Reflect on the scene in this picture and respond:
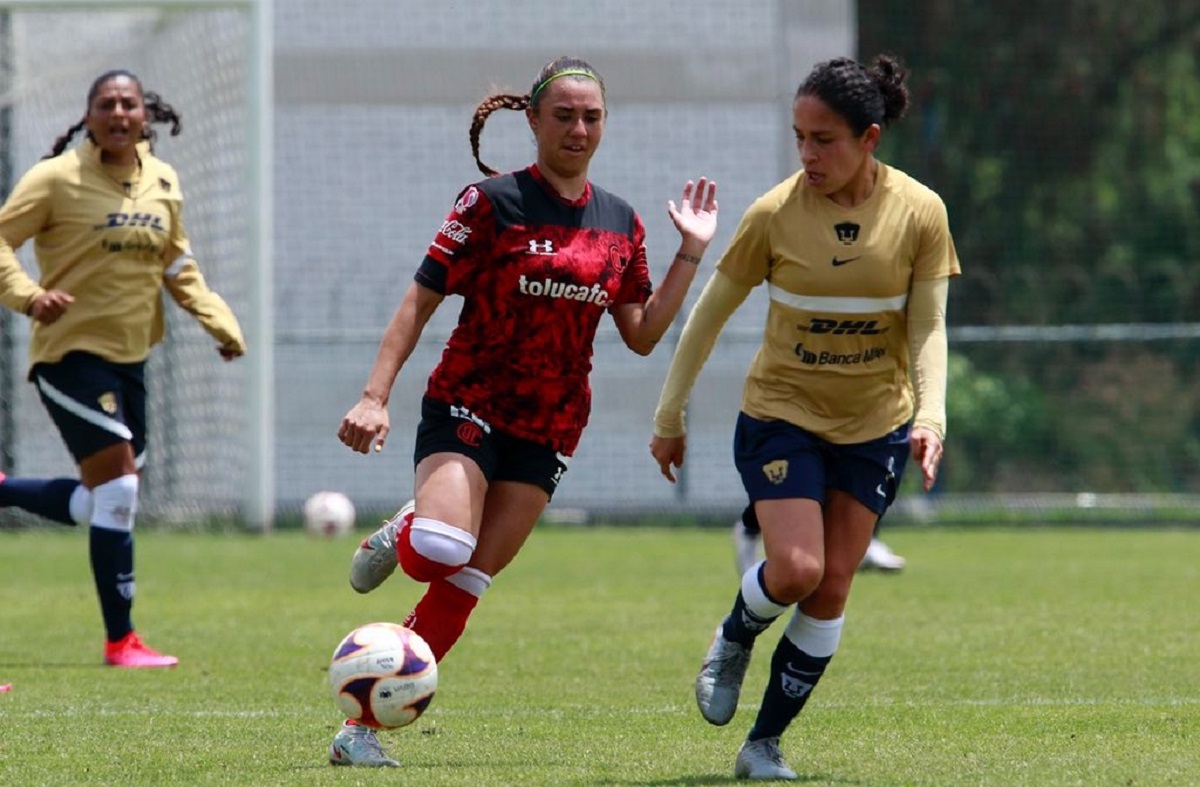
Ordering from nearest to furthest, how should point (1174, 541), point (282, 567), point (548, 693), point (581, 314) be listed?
point (581, 314) → point (548, 693) → point (282, 567) → point (1174, 541)

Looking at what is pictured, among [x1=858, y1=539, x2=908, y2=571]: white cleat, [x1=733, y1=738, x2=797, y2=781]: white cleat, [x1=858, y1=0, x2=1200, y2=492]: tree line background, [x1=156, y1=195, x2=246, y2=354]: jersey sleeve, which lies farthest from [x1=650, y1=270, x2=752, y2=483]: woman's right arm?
[x1=858, y1=0, x2=1200, y2=492]: tree line background

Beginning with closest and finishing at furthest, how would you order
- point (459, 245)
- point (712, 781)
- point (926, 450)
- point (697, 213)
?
point (926, 450)
point (712, 781)
point (459, 245)
point (697, 213)

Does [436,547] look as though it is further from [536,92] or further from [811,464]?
[536,92]

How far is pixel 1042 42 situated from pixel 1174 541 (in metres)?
8.63

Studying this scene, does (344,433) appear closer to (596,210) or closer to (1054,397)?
(596,210)

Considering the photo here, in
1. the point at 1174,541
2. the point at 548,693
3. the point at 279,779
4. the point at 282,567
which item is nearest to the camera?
the point at 279,779

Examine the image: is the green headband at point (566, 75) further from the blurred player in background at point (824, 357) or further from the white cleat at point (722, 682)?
the white cleat at point (722, 682)

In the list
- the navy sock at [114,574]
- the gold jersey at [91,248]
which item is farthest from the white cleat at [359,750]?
the gold jersey at [91,248]

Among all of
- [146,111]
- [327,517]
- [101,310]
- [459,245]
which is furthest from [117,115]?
[327,517]

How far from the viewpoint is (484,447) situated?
19.8 ft

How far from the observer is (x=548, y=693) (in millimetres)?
7676

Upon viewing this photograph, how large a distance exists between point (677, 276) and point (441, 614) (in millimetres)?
1234

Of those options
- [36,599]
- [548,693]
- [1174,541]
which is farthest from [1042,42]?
[548,693]

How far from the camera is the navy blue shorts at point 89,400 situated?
8.73 m
